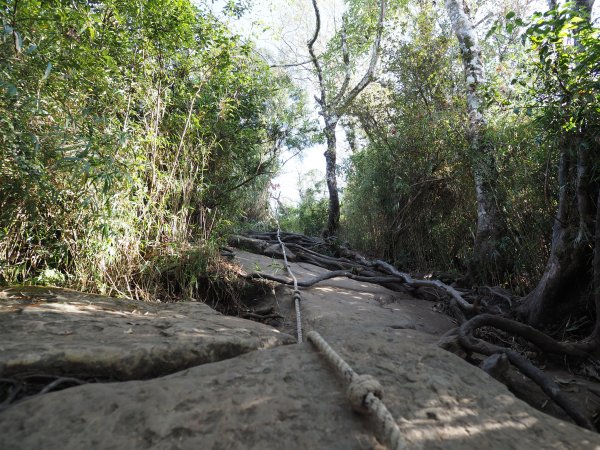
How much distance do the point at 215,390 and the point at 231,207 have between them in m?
2.81

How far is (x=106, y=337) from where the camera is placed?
147cm

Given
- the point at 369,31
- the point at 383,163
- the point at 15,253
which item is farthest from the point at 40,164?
the point at 369,31

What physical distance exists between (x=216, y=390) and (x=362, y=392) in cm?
52

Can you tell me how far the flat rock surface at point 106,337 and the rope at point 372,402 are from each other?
703 mm

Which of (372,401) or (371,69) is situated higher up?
(371,69)

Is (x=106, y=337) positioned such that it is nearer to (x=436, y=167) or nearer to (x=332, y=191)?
(x=436, y=167)

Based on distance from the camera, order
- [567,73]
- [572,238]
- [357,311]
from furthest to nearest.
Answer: [357,311]
[572,238]
[567,73]

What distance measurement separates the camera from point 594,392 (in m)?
1.82

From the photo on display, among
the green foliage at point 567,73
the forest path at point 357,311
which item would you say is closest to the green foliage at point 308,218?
the forest path at point 357,311

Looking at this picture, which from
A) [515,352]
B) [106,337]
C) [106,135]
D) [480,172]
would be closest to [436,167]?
[480,172]

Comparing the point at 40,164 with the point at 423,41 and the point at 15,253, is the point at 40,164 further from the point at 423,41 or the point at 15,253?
the point at 423,41

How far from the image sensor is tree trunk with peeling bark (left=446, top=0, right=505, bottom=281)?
3789 mm

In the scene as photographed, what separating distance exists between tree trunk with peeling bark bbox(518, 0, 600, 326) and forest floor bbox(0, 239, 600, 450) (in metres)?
1.57

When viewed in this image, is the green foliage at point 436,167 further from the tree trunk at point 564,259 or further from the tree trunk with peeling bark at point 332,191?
the tree trunk with peeling bark at point 332,191
